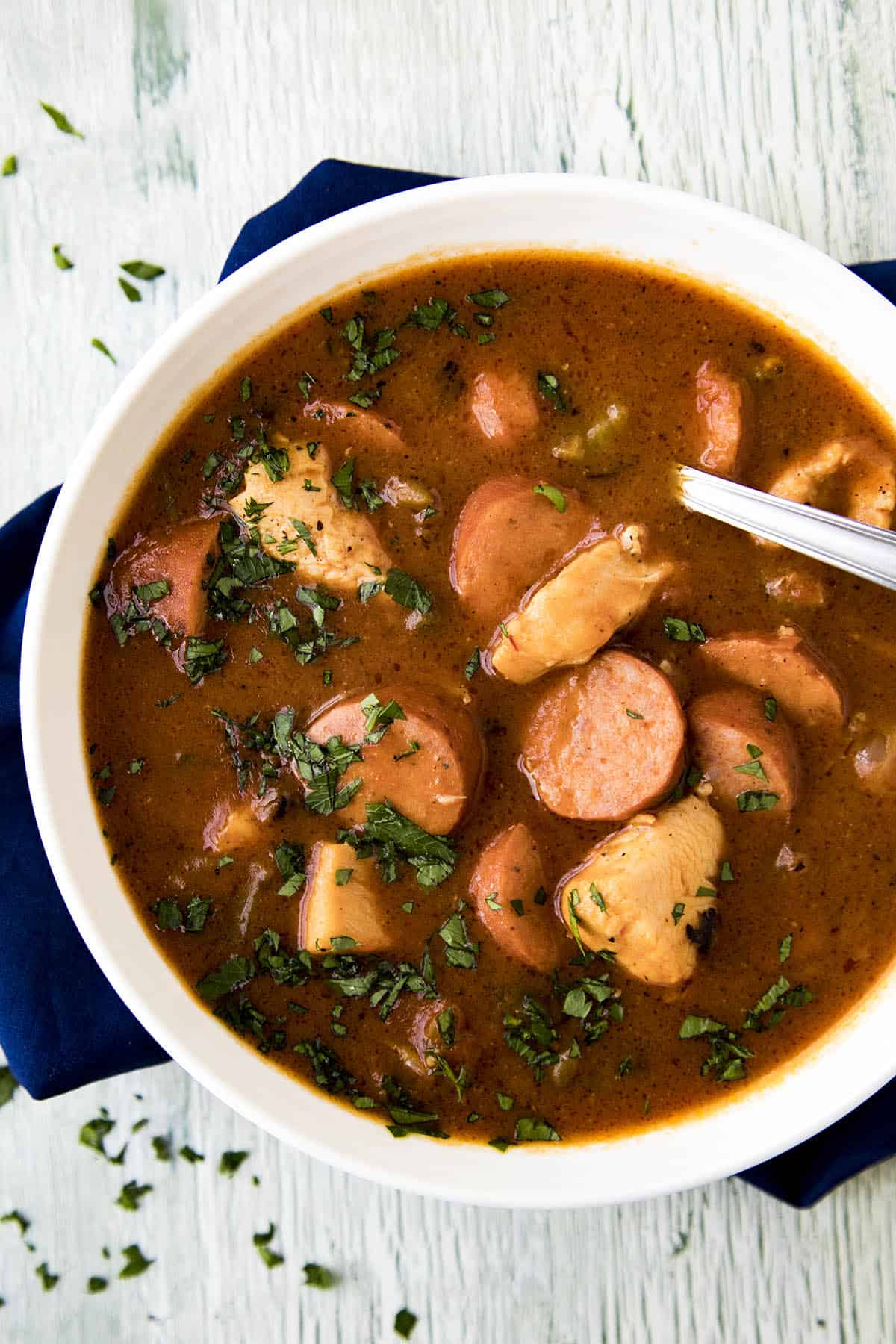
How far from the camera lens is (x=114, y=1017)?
2834mm

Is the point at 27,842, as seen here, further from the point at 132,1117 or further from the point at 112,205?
the point at 112,205

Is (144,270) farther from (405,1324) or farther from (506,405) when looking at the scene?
(405,1324)

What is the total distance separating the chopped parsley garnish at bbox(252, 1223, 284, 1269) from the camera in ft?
9.93

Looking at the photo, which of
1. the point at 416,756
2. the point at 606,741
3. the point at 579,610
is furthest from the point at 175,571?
the point at 606,741

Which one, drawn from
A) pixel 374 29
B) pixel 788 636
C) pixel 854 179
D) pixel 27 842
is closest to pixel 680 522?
pixel 788 636

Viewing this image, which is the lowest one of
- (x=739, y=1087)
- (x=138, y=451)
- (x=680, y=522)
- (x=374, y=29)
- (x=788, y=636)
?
(x=739, y=1087)

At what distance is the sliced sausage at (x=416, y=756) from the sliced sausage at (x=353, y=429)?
0.55 m

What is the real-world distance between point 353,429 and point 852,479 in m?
1.14

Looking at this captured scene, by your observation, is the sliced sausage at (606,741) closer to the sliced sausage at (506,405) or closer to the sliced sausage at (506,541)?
the sliced sausage at (506,541)

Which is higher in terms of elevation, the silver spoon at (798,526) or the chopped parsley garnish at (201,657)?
the silver spoon at (798,526)

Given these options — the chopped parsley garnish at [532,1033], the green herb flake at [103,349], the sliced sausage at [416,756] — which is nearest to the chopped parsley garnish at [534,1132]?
the chopped parsley garnish at [532,1033]

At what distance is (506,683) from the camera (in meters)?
2.56

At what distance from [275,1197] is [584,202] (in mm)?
2629

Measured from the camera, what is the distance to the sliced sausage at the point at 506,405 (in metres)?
2.50
